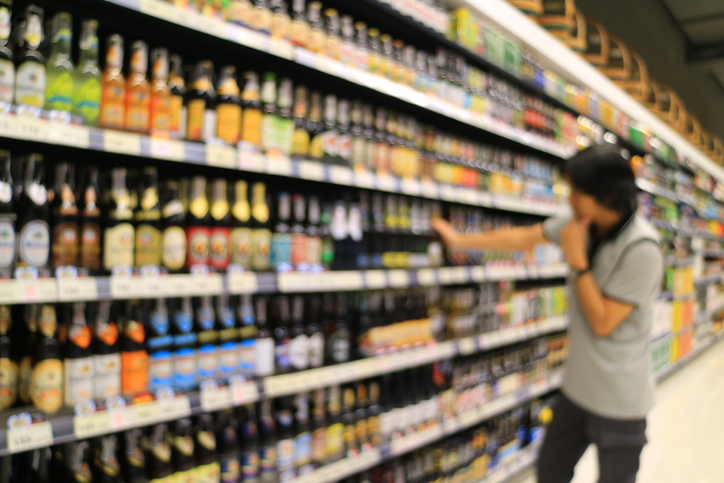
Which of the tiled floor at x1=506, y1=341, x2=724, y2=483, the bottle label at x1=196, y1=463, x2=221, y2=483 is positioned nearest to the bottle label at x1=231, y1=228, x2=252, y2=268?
the bottle label at x1=196, y1=463, x2=221, y2=483

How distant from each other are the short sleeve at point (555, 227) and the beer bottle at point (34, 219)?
1.86m

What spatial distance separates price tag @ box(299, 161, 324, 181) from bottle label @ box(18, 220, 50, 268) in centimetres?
82

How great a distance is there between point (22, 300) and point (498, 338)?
7.55ft

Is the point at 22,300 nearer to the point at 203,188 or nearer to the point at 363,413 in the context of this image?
the point at 203,188

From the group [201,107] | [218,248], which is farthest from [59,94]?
[218,248]

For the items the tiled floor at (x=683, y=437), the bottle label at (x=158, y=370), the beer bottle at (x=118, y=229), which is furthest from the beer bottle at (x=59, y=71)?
the tiled floor at (x=683, y=437)

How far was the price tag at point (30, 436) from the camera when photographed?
120 centimetres

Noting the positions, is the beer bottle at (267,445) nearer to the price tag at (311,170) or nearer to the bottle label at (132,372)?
the bottle label at (132,372)

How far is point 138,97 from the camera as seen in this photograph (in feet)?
4.94

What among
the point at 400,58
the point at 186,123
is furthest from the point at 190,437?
the point at 400,58

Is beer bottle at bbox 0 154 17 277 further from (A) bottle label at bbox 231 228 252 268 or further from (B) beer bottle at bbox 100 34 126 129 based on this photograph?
(A) bottle label at bbox 231 228 252 268

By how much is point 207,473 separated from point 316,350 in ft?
1.86

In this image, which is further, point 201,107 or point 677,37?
point 677,37

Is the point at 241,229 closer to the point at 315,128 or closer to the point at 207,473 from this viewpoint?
the point at 315,128
